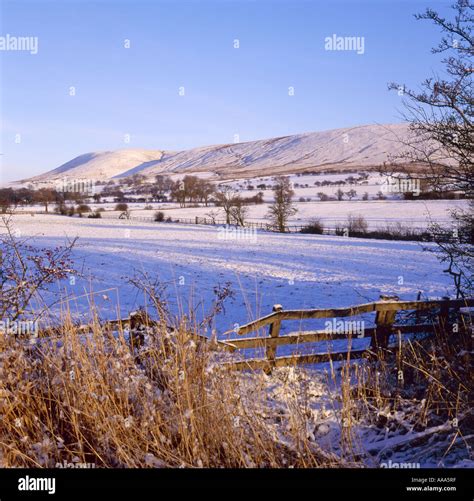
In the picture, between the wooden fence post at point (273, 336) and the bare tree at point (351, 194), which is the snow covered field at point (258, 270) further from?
the bare tree at point (351, 194)

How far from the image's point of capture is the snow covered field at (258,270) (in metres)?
14.8

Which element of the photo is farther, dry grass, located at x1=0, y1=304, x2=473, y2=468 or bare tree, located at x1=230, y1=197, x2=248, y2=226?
bare tree, located at x1=230, y1=197, x2=248, y2=226

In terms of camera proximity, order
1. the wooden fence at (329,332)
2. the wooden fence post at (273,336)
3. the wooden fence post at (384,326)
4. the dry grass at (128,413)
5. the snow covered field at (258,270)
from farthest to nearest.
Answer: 1. the snow covered field at (258,270)
2. the wooden fence post at (384,326)
3. the wooden fence post at (273,336)
4. the wooden fence at (329,332)
5. the dry grass at (128,413)

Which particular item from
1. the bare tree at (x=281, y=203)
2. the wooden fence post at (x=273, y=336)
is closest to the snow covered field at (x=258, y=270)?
the wooden fence post at (x=273, y=336)

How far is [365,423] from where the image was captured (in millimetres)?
3770

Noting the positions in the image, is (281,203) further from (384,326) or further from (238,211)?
(384,326)

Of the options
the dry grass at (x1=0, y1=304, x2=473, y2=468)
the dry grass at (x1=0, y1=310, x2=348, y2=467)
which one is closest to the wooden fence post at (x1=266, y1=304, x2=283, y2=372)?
the dry grass at (x1=0, y1=304, x2=473, y2=468)

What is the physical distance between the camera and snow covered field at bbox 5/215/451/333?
14766 mm

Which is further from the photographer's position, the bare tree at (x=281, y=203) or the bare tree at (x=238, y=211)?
the bare tree at (x=238, y=211)

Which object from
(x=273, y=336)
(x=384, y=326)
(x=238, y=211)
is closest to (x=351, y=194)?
(x=238, y=211)

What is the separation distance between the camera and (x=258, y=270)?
20625mm

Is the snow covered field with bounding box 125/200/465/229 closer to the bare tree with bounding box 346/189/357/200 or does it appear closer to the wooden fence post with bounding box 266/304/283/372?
the bare tree with bounding box 346/189/357/200
